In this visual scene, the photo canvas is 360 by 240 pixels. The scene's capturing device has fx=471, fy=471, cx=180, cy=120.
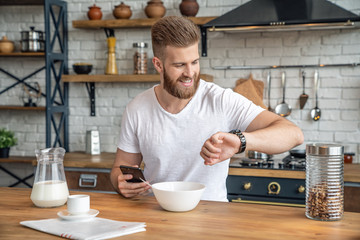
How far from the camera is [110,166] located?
3354 mm

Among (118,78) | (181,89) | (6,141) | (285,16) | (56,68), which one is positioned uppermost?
(285,16)

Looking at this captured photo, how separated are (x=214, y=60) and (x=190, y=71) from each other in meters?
1.78

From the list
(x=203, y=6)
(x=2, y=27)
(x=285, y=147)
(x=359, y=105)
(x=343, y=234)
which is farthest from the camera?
(x=2, y=27)

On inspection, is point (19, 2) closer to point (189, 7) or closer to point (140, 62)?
point (140, 62)

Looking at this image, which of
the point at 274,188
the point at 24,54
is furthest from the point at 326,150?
the point at 24,54

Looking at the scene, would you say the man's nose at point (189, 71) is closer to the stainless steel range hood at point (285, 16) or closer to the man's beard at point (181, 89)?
the man's beard at point (181, 89)

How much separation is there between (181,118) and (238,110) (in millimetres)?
273

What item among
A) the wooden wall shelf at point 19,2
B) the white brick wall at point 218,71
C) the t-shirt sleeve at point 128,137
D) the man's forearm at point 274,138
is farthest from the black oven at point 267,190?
the wooden wall shelf at point 19,2

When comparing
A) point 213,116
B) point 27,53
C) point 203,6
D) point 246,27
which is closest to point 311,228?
point 213,116

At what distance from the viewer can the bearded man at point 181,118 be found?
82.6 inches

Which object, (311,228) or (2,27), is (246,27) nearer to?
(311,228)

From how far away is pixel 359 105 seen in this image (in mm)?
3512

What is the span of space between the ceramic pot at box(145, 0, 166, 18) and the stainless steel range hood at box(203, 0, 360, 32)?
587 mm

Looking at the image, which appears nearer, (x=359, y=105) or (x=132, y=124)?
(x=132, y=124)
